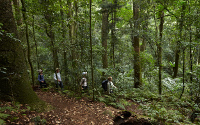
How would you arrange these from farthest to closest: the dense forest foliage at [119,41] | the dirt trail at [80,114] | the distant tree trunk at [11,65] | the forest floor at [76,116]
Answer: the dense forest foliage at [119,41] → the dirt trail at [80,114] → the distant tree trunk at [11,65] → the forest floor at [76,116]

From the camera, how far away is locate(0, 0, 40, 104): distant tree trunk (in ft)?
12.0

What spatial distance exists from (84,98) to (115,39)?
19.2 ft

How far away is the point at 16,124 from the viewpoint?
9.99 feet

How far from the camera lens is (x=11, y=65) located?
3820mm

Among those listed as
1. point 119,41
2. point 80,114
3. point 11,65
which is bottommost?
point 80,114

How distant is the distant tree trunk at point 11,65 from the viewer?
3672 mm

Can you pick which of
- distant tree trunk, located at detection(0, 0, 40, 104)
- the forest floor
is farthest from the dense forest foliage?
the forest floor

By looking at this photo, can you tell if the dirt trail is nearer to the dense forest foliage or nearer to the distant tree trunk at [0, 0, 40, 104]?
the dense forest foliage

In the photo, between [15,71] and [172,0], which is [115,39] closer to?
[172,0]

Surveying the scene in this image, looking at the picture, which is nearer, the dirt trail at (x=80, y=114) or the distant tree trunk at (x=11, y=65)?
the distant tree trunk at (x=11, y=65)

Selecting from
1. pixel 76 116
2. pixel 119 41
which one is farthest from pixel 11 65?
pixel 119 41

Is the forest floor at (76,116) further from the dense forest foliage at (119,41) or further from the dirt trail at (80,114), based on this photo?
the dense forest foliage at (119,41)

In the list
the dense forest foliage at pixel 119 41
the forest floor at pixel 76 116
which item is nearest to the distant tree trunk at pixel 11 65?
the dense forest foliage at pixel 119 41

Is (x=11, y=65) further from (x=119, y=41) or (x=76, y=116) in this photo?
(x=119, y=41)
